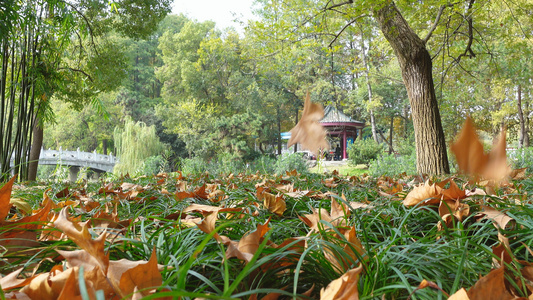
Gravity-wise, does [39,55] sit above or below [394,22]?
below

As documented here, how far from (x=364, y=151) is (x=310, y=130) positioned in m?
14.2

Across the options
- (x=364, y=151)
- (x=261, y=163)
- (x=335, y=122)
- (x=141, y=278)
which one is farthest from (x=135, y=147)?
(x=141, y=278)

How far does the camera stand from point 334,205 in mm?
979

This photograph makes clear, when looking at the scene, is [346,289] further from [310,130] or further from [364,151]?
[364,151]

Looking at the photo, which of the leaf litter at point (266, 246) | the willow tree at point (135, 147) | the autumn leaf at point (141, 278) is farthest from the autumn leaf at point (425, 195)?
the willow tree at point (135, 147)

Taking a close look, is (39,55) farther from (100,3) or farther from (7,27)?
(100,3)

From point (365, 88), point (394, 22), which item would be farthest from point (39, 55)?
point (365, 88)

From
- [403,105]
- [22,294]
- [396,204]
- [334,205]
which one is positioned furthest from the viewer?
[403,105]

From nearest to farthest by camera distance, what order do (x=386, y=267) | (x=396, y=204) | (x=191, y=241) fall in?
(x=386, y=267)
(x=191, y=241)
(x=396, y=204)

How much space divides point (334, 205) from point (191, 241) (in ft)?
1.45

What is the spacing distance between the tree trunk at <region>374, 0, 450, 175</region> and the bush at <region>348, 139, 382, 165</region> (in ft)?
32.8

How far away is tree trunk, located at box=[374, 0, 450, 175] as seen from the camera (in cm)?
426

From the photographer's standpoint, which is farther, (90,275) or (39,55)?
(39,55)

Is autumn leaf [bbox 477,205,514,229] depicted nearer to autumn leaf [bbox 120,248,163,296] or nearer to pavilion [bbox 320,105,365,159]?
pavilion [bbox 320,105,365,159]
